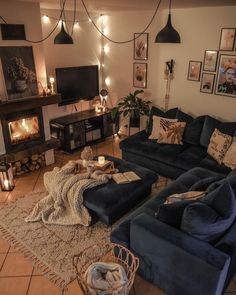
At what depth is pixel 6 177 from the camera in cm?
377

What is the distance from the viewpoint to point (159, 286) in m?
2.38

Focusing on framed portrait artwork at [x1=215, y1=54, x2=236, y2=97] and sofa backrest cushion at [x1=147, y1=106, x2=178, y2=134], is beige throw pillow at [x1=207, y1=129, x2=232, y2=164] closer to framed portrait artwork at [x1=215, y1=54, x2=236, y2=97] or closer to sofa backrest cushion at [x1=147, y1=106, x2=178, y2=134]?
framed portrait artwork at [x1=215, y1=54, x2=236, y2=97]

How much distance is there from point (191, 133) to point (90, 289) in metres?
3.06

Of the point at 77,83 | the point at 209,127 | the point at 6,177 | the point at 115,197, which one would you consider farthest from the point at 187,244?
the point at 77,83

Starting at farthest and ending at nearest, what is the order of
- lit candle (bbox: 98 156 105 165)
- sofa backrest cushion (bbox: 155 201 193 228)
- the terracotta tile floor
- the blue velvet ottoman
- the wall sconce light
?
the wall sconce light
lit candle (bbox: 98 156 105 165)
the blue velvet ottoman
the terracotta tile floor
sofa backrest cushion (bbox: 155 201 193 228)

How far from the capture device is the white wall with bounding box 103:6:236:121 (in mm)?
4172

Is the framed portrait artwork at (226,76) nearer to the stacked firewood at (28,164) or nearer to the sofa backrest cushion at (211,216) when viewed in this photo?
the sofa backrest cushion at (211,216)

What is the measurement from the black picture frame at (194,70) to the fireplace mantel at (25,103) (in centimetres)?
227

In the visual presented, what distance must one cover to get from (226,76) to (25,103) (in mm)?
3115

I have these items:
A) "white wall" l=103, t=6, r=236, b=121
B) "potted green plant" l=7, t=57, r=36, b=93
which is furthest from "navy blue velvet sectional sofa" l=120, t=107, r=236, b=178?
"potted green plant" l=7, t=57, r=36, b=93

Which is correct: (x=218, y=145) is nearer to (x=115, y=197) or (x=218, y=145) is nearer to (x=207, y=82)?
(x=207, y=82)

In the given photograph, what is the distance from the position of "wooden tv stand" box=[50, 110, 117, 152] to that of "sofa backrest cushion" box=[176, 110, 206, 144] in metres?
1.77

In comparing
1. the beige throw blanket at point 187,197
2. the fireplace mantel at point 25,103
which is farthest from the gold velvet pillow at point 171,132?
the beige throw blanket at point 187,197

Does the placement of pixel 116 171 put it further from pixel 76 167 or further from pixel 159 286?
pixel 159 286
